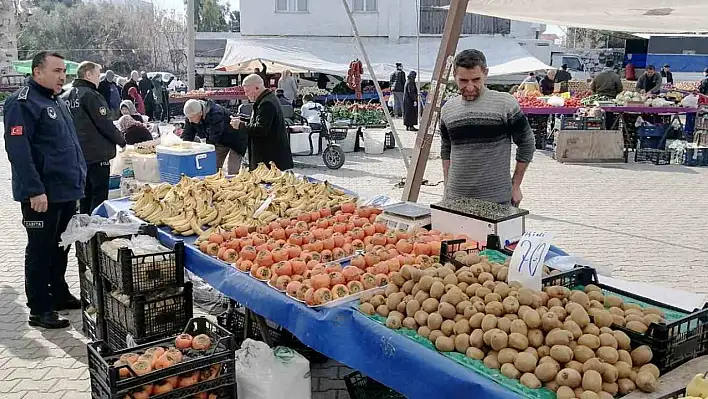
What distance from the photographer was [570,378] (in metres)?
2.12

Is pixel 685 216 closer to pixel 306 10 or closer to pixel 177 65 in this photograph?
pixel 306 10

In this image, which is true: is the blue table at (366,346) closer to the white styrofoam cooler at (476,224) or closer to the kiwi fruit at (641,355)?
the kiwi fruit at (641,355)

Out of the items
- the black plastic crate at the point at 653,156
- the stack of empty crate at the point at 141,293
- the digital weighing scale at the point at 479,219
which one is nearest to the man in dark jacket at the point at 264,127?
the stack of empty crate at the point at 141,293

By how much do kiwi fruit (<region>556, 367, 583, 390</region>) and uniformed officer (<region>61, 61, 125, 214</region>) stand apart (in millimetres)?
5115

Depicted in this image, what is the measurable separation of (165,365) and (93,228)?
184 centimetres

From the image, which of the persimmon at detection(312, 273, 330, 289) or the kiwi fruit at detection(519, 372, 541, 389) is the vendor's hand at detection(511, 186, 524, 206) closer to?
the persimmon at detection(312, 273, 330, 289)

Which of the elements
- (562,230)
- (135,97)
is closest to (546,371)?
(562,230)

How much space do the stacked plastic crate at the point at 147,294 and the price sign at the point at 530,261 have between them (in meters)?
2.21

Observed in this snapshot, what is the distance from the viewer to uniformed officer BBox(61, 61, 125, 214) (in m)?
6.11

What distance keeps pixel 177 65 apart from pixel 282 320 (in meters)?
51.5

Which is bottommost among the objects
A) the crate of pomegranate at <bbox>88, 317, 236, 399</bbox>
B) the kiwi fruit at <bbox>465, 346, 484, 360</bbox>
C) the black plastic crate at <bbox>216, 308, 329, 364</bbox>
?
the black plastic crate at <bbox>216, 308, 329, 364</bbox>

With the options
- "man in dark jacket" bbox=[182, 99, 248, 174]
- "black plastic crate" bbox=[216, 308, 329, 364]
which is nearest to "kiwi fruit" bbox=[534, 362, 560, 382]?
"black plastic crate" bbox=[216, 308, 329, 364]

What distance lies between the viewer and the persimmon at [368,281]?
10.3ft

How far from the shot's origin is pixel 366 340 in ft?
8.87
